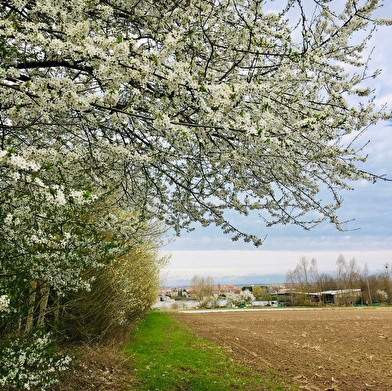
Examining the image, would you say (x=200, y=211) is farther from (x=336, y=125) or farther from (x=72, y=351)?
(x=72, y=351)

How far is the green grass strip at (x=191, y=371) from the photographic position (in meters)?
7.33

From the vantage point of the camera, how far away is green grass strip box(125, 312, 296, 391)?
7.33 m

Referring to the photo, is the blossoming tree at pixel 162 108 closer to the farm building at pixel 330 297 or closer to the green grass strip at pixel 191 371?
the green grass strip at pixel 191 371

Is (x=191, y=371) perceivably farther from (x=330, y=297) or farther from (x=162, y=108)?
(x=330, y=297)

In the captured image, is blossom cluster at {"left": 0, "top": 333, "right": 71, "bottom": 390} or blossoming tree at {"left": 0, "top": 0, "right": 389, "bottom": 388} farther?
blossom cluster at {"left": 0, "top": 333, "right": 71, "bottom": 390}

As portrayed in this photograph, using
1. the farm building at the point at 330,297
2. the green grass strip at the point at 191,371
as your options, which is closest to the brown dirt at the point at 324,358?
the green grass strip at the point at 191,371

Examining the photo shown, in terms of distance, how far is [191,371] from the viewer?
865 centimetres

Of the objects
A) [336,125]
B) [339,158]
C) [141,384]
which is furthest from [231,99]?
[141,384]

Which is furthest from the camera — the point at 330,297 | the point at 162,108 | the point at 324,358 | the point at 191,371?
the point at 330,297

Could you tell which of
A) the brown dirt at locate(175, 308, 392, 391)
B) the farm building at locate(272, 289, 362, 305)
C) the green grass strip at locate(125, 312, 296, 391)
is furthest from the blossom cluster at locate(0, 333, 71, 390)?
the farm building at locate(272, 289, 362, 305)

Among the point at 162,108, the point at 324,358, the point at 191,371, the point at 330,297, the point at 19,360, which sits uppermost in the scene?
the point at 162,108

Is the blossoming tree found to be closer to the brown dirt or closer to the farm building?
the brown dirt

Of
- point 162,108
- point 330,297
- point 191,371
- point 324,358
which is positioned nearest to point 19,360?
point 162,108

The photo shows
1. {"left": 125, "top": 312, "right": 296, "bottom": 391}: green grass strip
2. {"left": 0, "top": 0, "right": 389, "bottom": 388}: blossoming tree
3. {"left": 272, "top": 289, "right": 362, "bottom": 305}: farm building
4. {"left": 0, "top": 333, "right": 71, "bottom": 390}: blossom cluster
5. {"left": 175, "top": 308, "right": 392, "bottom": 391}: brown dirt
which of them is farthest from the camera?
{"left": 272, "top": 289, "right": 362, "bottom": 305}: farm building
